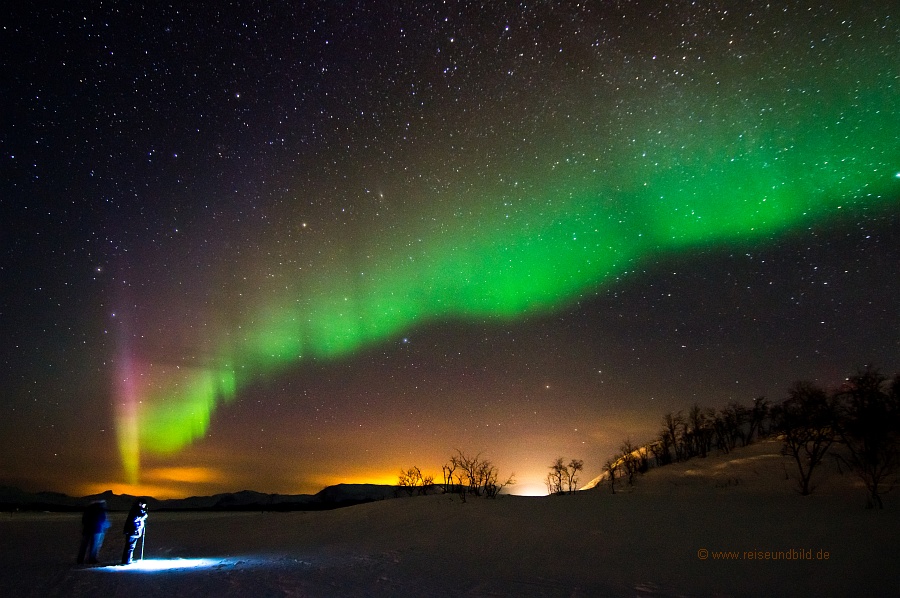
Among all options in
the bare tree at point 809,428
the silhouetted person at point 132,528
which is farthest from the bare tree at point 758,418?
the silhouetted person at point 132,528

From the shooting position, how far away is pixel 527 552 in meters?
14.9

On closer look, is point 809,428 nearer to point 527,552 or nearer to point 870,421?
point 870,421

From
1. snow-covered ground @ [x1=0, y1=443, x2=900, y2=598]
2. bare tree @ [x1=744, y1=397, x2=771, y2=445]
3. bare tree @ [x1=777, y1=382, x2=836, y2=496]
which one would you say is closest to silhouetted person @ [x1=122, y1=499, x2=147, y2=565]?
snow-covered ground @ [x1=0, y1=443, x2=900, y2=598]

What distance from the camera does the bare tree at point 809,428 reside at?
987 inches

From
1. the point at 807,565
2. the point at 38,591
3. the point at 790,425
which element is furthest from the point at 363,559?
the point at 790,425

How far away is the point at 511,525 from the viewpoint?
20.3 m

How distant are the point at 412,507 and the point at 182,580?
838 inches

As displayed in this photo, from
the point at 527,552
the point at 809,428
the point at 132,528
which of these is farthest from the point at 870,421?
the point at 132,528

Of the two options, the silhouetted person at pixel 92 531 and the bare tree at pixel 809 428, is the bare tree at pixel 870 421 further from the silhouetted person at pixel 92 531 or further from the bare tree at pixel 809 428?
the silhouetted person at pixel 92 531

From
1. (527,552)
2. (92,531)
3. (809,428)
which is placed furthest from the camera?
(809,428)

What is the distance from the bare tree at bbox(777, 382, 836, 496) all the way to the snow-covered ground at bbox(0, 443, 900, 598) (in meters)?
1.45

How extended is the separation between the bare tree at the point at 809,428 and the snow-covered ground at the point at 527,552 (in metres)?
1.45

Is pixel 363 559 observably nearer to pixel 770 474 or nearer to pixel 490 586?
pixel 490 586

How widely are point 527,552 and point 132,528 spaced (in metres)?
10.9
